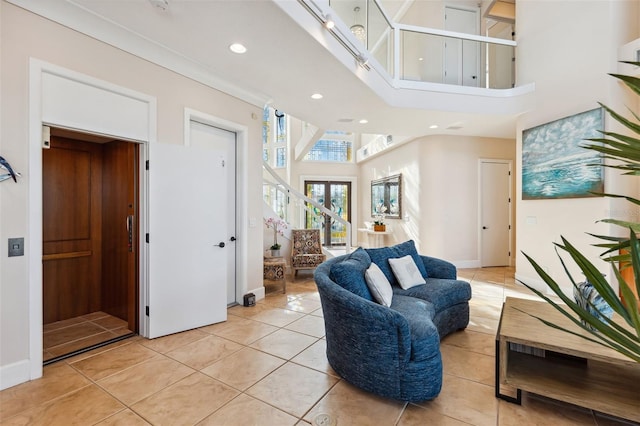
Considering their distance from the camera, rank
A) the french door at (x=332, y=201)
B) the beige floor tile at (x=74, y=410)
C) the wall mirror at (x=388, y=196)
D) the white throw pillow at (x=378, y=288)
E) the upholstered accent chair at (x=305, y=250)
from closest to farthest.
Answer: the beige floor tile at (x=74, y=410), the white throw pillow at (x=378, y=288), the upholstered accent chair at (x=305, y=250), the wall mirror at (x=388, y=196), the french door at (x=332, y=201)

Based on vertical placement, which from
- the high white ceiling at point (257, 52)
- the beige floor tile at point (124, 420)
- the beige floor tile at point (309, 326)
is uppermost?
the high white ceiling at point (257, 52)

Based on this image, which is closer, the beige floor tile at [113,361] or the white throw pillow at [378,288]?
the beige floor tile at [113,361]

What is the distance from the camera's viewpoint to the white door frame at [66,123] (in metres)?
2.31

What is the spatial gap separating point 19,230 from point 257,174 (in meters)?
2.55

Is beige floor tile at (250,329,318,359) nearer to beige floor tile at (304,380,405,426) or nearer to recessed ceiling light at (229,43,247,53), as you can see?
beige floor tile at (304,380,405,426)

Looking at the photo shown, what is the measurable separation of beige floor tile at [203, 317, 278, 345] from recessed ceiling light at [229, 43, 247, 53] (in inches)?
114

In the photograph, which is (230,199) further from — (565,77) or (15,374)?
(565,77)

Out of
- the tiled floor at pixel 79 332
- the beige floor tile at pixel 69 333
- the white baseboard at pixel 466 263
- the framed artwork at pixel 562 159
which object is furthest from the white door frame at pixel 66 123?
the white baseboard at pixel 466 263

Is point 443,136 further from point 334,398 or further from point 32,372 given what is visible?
point 32,372

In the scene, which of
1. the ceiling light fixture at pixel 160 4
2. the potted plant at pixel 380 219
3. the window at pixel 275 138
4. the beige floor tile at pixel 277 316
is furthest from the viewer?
the window at pixel 275 138

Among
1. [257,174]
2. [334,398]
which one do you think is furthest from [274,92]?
[334,398]

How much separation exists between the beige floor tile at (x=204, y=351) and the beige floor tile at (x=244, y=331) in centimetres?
10

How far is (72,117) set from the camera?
2510 millimetres

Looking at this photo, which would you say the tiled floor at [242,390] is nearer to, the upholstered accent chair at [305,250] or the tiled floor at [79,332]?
the tiled floor at [79,332]
